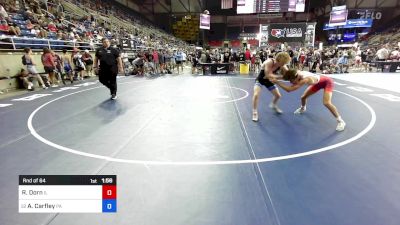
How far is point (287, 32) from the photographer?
1839 cm

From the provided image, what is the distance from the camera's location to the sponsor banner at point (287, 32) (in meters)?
18.2

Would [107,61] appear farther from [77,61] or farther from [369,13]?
[369,13]

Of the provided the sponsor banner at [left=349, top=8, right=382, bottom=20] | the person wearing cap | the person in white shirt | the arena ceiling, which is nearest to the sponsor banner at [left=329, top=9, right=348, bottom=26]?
the arena ceiling

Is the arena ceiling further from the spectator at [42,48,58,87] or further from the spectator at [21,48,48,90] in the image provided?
the spectator at [21,48,48,90]

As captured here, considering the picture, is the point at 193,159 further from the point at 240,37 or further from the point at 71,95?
the point at 240,37

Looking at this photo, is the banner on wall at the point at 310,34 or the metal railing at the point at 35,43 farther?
the banner on wall at the point at 310,34

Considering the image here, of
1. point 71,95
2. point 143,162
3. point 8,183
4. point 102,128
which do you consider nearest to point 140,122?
point 102,128

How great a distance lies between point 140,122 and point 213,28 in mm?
39921

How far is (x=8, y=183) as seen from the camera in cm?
273

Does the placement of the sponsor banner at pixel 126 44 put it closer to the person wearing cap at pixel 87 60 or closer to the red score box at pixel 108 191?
the person wearing cap at pixel 87 60
